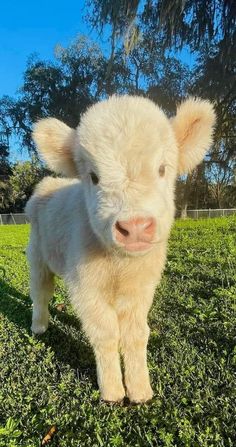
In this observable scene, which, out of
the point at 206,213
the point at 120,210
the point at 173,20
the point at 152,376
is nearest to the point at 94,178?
the point at 120,210

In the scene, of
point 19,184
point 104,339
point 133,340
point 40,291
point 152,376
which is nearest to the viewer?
point 104,339

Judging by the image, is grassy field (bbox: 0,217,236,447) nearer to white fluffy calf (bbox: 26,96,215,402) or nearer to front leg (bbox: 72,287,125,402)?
front leg (bbox: 72,287,125,402)

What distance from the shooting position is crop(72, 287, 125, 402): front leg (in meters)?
2.87

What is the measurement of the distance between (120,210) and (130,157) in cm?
32

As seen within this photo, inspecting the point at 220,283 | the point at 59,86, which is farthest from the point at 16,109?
the point at 220,283

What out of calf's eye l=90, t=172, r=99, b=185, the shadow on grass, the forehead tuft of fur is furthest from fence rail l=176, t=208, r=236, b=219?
calf's eye l=90, t=172, r=99, b=185

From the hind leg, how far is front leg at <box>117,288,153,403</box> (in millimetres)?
1334

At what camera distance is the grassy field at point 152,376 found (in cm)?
247

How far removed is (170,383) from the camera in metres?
3.00

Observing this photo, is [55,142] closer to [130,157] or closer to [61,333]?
[130,157]

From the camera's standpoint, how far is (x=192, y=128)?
3041mm

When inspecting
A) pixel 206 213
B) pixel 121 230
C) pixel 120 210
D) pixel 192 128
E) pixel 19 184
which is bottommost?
pixel 206 213

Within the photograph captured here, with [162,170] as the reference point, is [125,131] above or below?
above

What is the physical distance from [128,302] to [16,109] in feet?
104
